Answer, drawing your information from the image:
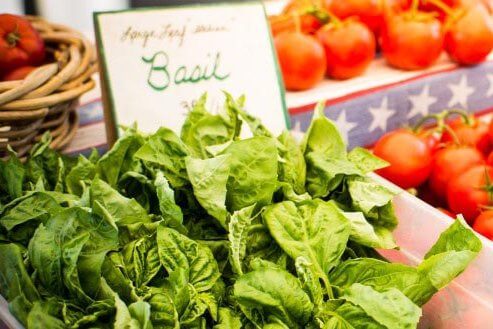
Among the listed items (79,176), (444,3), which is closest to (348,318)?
(79,176)

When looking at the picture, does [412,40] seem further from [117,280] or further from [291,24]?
[117,280]

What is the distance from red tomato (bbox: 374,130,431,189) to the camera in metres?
1.06

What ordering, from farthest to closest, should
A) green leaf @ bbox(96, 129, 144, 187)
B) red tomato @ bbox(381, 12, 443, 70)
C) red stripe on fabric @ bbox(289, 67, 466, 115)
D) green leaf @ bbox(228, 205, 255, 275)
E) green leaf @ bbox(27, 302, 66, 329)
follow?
red tomato @ bbox(381, 12, 443, 70)
red stripe on fabric @ bbox(289, 67, 466, 115)
green leaf @ bbox(96, 129, 144, 187)
green leaf @ bbox(228, 205, 255, 275)
green leaf @ bbox(27, 302, 66, 329)

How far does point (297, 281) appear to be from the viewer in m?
0.65

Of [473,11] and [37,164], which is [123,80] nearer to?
[37,164]

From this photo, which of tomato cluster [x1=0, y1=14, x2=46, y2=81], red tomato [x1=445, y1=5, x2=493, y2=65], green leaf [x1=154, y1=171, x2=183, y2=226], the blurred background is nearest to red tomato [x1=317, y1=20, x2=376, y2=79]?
red tomato [x1=445, y1=5, x2=493, y2=65]

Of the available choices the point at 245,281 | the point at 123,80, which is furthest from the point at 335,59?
the point at 245,281

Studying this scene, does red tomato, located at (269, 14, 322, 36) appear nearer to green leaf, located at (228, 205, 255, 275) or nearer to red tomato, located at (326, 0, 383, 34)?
red tomato, located at (326, 0, 383, 34)

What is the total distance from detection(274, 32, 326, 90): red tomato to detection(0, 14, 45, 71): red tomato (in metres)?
0.45

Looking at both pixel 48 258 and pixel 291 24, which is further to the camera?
pixel 291 24

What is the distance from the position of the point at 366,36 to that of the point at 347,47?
0.05 metres

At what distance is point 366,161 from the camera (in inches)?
32.9

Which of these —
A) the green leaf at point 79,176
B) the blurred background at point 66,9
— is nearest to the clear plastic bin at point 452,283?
the green leaf at point 79,176

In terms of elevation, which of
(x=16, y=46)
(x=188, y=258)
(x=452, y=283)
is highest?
(x=16, y=46)
